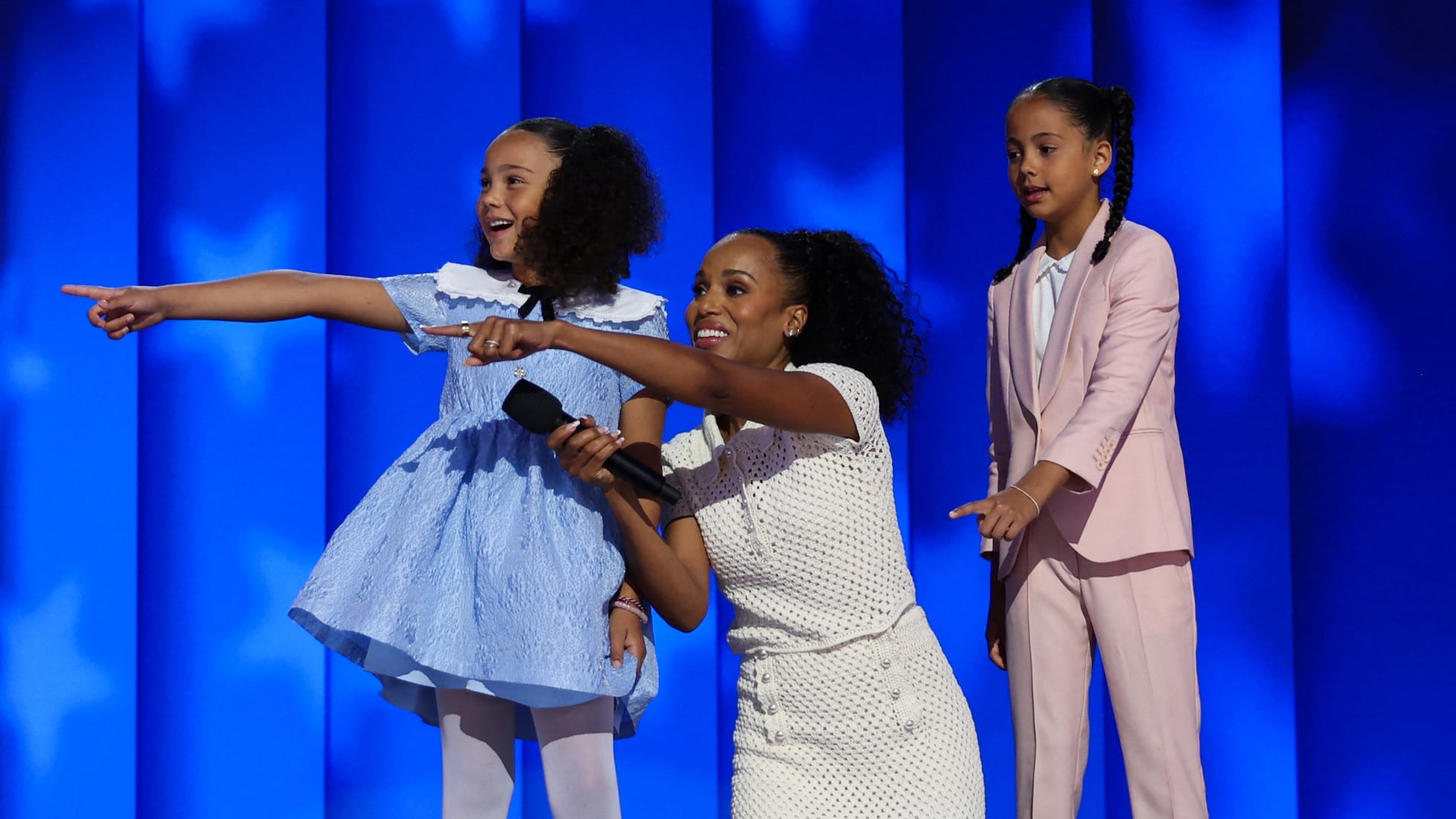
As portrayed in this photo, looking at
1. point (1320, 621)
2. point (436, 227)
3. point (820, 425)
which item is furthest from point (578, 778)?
point (1320, 621)

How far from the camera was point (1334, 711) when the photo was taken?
2908mm

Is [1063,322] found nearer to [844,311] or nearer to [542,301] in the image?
[844,311]

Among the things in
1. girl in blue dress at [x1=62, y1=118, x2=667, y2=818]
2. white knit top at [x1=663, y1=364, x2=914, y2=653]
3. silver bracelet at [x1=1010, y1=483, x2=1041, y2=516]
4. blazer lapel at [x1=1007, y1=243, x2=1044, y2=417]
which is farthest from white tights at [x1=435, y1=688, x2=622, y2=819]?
blazer lapel at [x1=1007, y1=243, x2=1044, y2=417]

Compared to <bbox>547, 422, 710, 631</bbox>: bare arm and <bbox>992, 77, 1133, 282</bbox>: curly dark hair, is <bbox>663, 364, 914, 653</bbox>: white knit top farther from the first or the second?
<bbox>992, 77, 1133, 282</bbox>: curly dark hair

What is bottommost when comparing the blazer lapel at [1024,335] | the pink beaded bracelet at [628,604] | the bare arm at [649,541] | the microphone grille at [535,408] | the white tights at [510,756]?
the white tights at [510,756]

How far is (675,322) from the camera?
9.97 feet

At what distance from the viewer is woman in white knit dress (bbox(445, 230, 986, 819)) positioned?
5.44 ft

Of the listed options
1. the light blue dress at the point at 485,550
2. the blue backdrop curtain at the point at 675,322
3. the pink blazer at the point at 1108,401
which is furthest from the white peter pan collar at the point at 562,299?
the blue backdrop curtain at the point at 675,322

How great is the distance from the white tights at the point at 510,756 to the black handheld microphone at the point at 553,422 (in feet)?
1.21

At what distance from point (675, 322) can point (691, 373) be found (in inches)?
61.4

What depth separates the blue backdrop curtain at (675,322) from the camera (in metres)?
2.82

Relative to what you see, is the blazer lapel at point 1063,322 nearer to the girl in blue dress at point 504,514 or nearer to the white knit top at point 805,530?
the white knit top at point 805,530

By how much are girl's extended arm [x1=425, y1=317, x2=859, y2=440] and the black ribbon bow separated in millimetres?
237

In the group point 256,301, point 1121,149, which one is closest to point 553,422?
point 256,301
